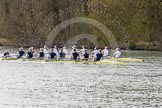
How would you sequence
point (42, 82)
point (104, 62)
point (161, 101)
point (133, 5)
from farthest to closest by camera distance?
point (133, 5) < point (104, 62) < point (42, 82) < point (161, 101)

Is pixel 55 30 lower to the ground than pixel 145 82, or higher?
higher

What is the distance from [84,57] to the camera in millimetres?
46219

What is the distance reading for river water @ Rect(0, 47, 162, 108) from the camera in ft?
83.9

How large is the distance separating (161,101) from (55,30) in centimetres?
6195

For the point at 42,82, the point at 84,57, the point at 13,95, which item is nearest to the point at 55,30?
the point at 84,57

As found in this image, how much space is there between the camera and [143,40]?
7850 cm

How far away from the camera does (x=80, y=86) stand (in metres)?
31.2

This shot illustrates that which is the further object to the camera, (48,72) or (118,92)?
(48,72)

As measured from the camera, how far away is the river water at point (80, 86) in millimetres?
25578

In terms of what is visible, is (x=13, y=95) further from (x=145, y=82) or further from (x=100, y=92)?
(x=145, y=82)

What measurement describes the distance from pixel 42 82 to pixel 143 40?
156ft

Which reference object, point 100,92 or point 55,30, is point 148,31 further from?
point 100,92

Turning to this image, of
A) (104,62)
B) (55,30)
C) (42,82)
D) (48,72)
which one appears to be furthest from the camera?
(55,30)

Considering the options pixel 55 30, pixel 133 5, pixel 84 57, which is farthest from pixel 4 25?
pixel 84 57
